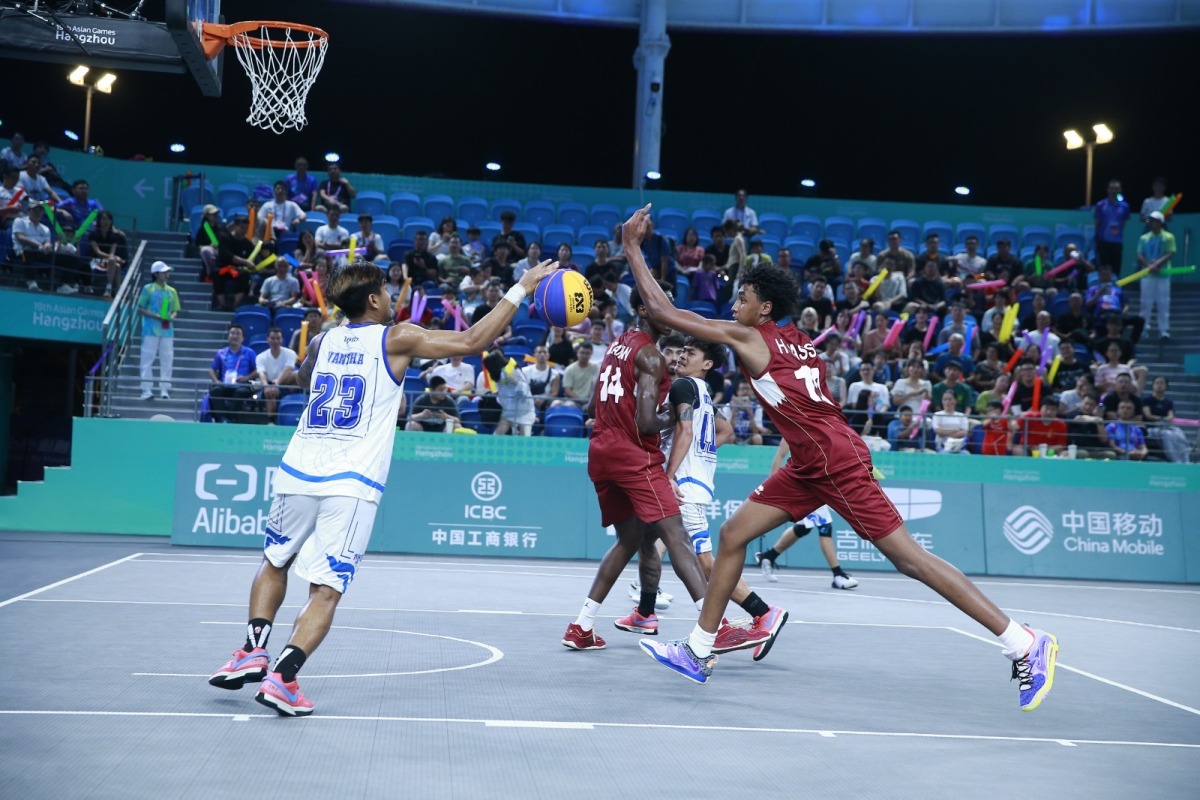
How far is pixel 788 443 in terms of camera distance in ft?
20.9

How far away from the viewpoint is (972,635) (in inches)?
360

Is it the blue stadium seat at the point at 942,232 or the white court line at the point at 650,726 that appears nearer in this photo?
the white court line at the point at 650,726

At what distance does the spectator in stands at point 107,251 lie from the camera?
19344 mm

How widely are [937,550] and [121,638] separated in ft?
38.0

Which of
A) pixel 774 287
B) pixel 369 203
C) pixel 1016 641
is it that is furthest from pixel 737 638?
pixel 369 203

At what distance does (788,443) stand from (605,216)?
18067mm

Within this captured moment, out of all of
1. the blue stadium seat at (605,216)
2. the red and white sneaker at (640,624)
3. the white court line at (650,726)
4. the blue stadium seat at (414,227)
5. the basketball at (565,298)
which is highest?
the blue stadium seat at (605,216)

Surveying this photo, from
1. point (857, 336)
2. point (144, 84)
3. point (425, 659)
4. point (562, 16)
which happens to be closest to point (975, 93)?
point (562, 16)

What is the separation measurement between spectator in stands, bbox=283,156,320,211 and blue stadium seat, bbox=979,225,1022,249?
548 inches

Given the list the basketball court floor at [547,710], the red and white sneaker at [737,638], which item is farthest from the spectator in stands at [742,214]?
the red and white sneaker at [737,638]

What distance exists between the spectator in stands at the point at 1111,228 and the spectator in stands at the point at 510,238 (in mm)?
11505

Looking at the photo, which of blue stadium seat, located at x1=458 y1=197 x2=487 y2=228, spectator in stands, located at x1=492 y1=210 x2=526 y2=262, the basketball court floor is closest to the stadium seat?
spectator in stands, located at x1=492 y1=210 x2=526 y2=262

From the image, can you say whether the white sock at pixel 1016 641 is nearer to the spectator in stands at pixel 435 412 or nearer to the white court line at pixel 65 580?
the white court line at pixel 65 580

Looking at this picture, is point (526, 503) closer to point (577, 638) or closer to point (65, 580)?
point (65, 580)
